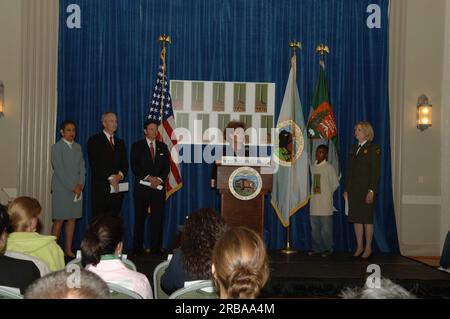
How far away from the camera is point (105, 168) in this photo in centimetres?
592

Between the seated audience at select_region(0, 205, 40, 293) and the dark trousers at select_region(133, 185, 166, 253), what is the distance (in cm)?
366

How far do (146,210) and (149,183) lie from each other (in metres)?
0.33

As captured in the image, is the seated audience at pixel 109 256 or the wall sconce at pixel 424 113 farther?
the wall sconce at pixel 424 113

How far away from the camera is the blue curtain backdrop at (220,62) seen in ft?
22.4

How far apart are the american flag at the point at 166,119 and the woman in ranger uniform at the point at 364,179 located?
2.13 meters

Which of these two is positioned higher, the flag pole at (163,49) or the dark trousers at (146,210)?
the flag pole at (163,49)

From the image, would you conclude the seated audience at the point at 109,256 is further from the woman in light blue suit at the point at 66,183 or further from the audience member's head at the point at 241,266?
the woman in light blue suit at the point at 66,183

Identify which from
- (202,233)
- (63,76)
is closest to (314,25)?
(63,76)

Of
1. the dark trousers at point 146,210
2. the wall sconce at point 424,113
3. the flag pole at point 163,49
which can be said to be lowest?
the dark trousers at point 146,210

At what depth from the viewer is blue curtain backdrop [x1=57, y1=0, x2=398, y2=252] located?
22.4 feet

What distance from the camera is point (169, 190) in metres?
6.60

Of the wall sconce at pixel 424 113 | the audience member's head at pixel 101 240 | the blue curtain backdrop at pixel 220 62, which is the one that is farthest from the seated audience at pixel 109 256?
the wall sconce at pixel 424 113

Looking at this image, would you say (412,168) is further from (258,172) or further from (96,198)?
(96,198)

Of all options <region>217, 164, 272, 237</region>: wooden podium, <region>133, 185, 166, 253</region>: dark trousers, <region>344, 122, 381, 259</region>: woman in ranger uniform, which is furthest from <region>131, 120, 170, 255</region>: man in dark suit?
<region>344, 122, 381, 259</region>: woman in ranger uniform
